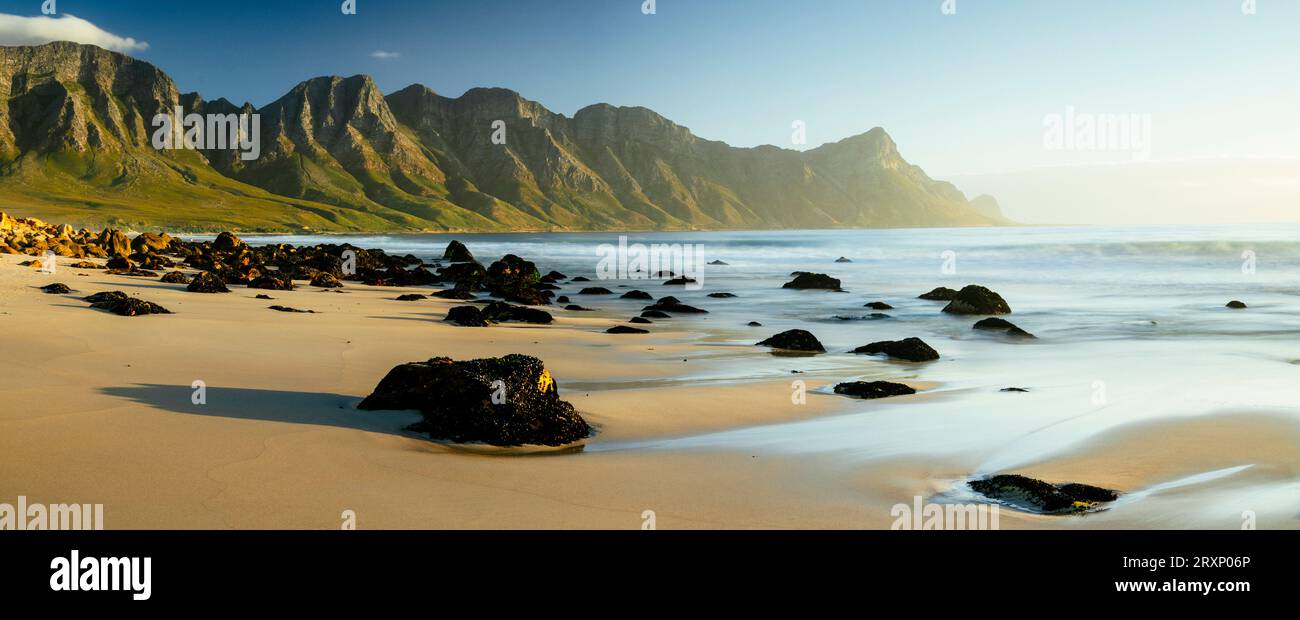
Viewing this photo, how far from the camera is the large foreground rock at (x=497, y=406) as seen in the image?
7156 mm

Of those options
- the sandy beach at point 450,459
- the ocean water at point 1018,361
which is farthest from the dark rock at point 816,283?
the sandy beach at point 450,459

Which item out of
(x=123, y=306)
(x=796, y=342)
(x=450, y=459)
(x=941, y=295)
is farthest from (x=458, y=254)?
(x=450, y=459)

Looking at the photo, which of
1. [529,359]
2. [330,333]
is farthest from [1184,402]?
[330,333]

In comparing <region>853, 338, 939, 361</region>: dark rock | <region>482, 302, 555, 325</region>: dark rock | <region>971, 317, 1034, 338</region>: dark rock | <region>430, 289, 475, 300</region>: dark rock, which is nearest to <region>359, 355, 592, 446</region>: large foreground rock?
<region>853, 338, 939, 361</region>: dark rock

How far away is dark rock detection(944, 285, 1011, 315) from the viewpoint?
2353 cm

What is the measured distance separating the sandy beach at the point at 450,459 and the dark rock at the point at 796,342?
406 cm

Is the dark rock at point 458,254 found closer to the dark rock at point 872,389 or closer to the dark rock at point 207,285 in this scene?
the dark rock at point 207,285

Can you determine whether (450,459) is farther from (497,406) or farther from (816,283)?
(816,283)

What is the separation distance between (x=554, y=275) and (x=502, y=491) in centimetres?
3392

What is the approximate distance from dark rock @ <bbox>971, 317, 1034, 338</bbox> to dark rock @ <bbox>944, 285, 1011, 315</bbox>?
414 cm

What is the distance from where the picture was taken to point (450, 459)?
255 inches

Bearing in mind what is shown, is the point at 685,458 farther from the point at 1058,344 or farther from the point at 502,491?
the point at 1058,344

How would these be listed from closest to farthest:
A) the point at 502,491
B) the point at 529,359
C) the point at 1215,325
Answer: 1. the point at 502,491
2. the point at 529,359
3. the point at 1215,325

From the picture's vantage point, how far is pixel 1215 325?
21.2 m
